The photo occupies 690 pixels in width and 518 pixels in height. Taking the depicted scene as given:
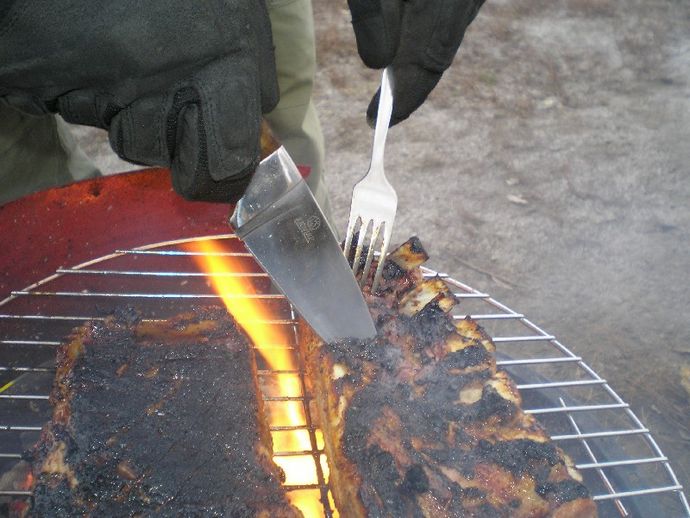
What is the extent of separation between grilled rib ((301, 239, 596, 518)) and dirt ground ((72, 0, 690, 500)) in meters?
1.67

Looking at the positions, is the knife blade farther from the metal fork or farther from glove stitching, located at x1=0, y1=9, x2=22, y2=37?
glove stitching, located at x1=0, y1=9, x2=22, y2=37

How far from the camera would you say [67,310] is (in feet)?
10.1

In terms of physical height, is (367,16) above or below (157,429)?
Result: above

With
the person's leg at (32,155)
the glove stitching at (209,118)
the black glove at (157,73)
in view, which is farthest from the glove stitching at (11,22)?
the person's leg at (32,155)

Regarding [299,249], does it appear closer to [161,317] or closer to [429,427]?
[429,427]

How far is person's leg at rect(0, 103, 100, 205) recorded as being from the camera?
3455 millimetres

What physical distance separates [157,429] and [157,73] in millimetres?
1119

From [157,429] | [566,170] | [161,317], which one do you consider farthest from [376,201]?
[566,170]

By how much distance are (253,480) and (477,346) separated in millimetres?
922

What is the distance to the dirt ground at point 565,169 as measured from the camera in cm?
414

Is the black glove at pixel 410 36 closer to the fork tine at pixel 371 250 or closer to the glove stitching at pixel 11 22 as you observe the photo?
the fork tine at pixel 371 250

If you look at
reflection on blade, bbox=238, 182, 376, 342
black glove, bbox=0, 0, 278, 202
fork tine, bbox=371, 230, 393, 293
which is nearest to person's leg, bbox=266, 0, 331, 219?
fork tine, bbox=371, 230, 393, 293

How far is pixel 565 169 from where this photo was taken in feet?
18.2

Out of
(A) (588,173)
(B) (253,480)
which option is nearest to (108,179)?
(B) (253,480)
